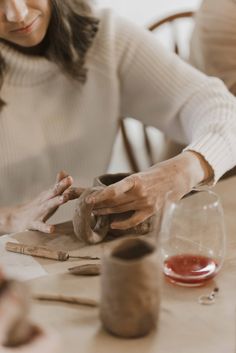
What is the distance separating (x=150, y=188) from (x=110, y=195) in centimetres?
12

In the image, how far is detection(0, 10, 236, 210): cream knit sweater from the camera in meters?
1.63

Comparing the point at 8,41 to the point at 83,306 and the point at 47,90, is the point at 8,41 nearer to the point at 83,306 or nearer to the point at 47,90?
the point at 47,90

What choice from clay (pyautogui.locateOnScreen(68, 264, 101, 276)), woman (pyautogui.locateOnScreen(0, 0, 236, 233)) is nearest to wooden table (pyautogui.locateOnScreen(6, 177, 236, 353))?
clay (pyautogui.locateOnScreen(68, 264, 101, 276))

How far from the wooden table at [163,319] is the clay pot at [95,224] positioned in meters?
0.06

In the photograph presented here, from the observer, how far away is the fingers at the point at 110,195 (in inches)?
45.7

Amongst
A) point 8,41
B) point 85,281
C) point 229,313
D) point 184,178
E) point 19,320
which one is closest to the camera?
point 19,320

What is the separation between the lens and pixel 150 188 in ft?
4.16

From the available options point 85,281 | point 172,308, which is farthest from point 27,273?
point 172,308

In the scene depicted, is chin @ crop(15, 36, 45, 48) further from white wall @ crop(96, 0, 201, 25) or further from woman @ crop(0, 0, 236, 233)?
white wall @ crop(96, 0, 201, 25)

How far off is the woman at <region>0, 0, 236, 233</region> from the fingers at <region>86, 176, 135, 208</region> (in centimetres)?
37

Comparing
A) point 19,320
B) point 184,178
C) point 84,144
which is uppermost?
point 19,320

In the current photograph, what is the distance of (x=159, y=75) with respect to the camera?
1701 millimetres

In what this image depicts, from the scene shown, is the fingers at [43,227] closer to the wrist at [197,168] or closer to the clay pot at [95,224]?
the clay pot at [95,224]

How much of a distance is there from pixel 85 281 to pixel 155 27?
1.27m
